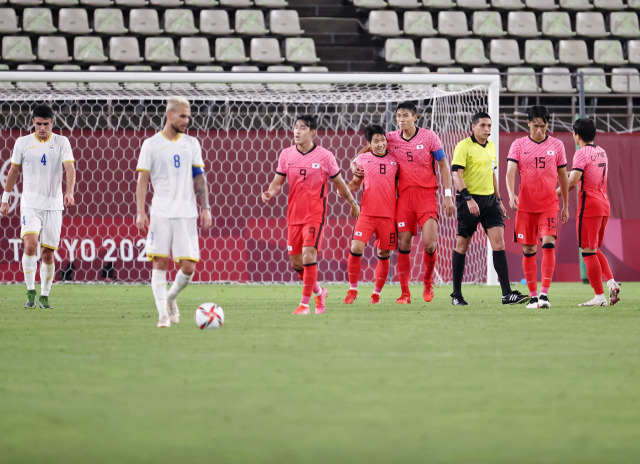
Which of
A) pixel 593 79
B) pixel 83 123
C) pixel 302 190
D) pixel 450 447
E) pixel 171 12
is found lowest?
pixel 450 447

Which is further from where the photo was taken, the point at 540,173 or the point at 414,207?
the point at 414,207

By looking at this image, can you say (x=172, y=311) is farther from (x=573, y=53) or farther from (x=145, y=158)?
(x=573, y=53)

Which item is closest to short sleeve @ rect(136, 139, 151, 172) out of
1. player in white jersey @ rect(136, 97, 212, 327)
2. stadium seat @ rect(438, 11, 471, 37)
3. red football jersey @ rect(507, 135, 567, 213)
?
player in white jersey @ rect(136, 97, 212, 327)

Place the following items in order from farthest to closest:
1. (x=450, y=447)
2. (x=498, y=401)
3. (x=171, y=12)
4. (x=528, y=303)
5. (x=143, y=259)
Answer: (x=171, y=12) → (x=143, y=259) → (x=528, y=303) → (x=498, y=401) → (x=450, y=447)

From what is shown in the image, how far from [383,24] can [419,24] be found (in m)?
0.75

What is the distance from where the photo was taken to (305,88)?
1398cm

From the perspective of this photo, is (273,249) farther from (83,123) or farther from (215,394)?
(215,394)

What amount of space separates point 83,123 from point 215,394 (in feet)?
35.1

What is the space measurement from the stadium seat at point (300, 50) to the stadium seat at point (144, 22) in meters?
2.34

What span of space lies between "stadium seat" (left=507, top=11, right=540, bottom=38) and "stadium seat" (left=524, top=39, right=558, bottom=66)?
23 centimetres

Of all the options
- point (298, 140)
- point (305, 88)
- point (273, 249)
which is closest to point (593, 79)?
point (305, 88)

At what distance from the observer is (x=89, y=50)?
53.5ft

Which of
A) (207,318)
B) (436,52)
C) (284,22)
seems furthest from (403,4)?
(207,318)

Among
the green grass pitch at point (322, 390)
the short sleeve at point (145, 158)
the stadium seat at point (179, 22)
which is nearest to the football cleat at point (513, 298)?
the green grass pitch at point (322, 390)
